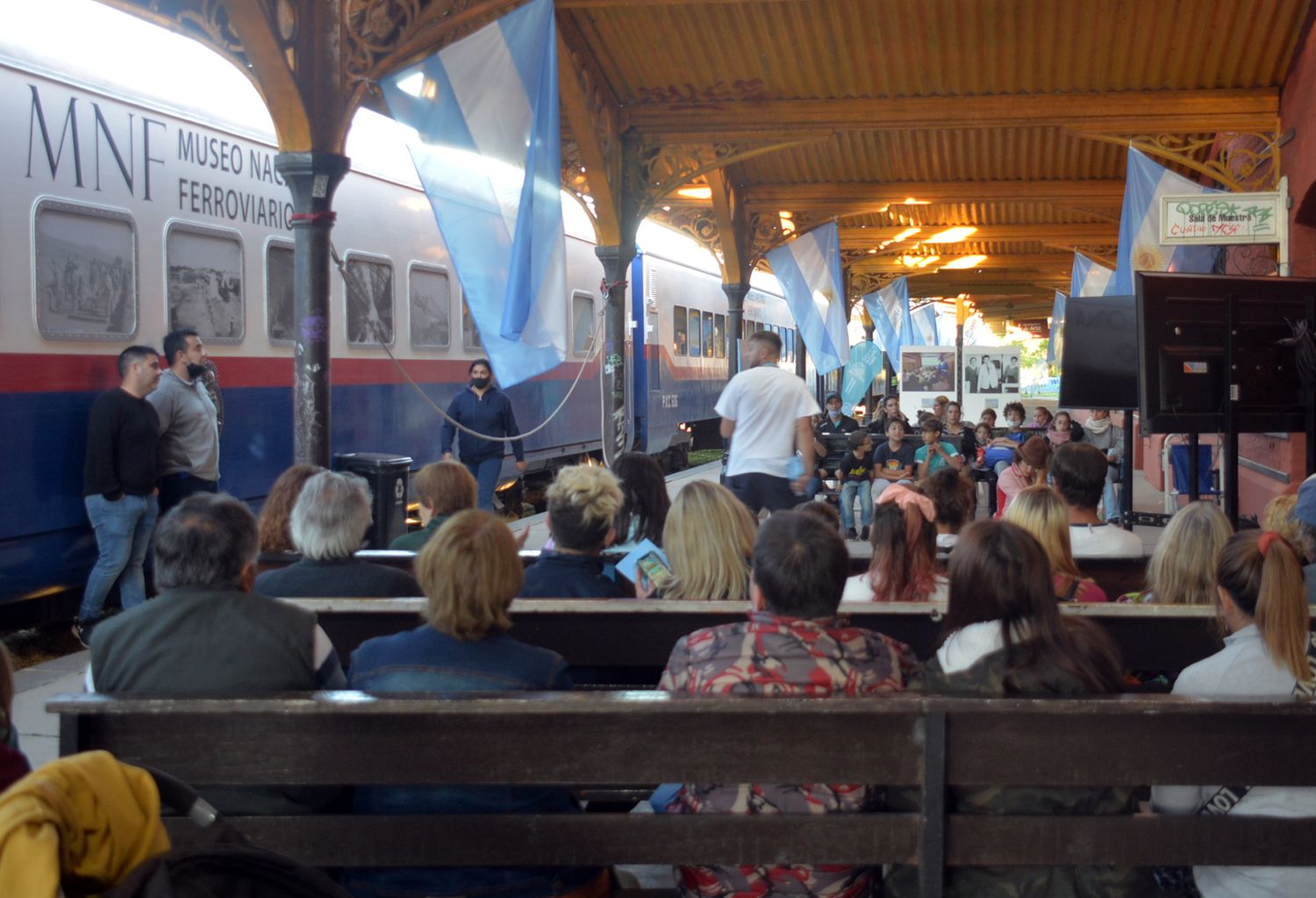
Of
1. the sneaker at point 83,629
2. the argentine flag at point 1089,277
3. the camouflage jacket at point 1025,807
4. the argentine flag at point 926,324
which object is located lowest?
the sneaker at point 83,629

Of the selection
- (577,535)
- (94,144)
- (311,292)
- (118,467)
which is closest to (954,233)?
(311,292)

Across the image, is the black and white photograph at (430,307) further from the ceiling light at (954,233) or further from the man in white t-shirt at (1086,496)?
the ceiling light at (954,233)

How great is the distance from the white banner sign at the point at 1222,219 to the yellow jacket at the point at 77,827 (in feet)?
29.8

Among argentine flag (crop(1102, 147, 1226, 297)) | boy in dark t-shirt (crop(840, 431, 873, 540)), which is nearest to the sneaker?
boy in dark t-shirt (crop(840, 431, 873, 540))

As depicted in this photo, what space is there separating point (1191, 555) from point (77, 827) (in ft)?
11.3

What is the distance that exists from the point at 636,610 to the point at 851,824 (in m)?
1.39

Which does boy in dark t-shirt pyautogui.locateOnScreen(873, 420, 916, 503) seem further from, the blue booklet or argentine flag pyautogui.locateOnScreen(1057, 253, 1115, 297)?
argentine flag pyautogui.locateOnScreen(1057, 253, 1115, 297)

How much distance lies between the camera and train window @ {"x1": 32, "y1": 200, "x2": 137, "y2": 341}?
6.88m

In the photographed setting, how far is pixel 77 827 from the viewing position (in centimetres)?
147

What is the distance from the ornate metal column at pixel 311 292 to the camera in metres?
7.08

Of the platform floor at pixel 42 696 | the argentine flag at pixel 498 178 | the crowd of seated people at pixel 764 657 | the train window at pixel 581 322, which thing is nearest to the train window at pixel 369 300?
the argentine flag at pixel 498 178

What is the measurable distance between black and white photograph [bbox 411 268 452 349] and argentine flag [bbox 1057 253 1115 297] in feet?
36.6

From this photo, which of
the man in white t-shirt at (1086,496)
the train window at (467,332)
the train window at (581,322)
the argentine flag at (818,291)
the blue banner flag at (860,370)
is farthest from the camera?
the blue banner flag at (860,370)

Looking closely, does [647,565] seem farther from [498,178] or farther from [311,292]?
[311,292]
